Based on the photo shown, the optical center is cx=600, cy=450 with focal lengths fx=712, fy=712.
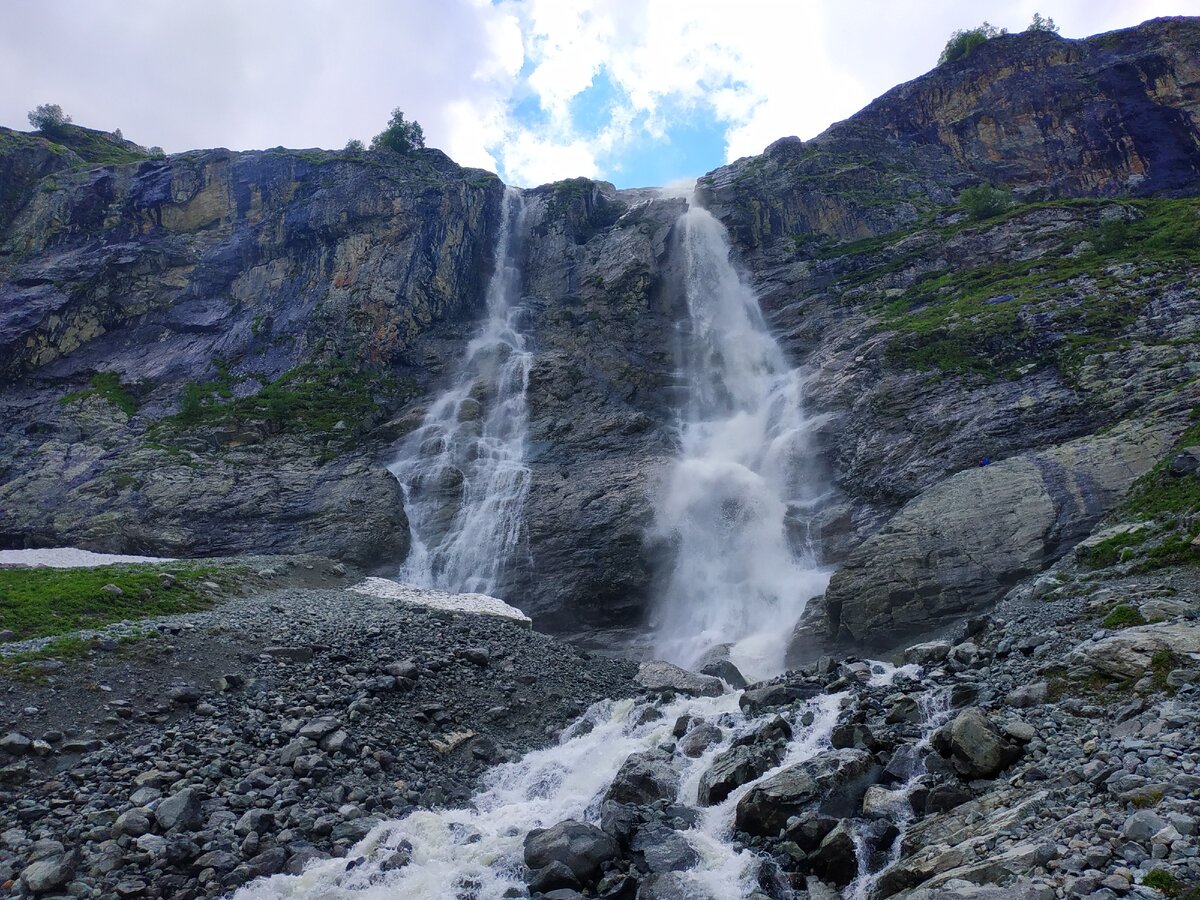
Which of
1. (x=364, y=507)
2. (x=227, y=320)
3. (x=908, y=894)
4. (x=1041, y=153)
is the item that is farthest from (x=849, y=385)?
(x=227, y=320)

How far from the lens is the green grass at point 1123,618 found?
1483 cm

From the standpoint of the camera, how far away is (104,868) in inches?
449

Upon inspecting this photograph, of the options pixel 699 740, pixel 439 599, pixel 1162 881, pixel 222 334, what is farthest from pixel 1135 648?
pixel 222 334

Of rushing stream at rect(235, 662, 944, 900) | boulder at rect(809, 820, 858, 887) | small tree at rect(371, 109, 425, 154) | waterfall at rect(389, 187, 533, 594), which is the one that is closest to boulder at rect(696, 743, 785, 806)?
rushing stream at rect(235, 662, 944, 900)

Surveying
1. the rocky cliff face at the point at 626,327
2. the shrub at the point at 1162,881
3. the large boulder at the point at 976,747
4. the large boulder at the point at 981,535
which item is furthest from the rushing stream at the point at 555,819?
the rocky cliff face at the point at 626,327

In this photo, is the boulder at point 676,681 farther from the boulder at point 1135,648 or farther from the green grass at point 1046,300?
the green grass at point 1046,300

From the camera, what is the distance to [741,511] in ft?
117

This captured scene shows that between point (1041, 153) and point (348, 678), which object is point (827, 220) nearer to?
point (1041, 153)

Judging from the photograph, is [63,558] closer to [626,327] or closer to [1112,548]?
[626,327]

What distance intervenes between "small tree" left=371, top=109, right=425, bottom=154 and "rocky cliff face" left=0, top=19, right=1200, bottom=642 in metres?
4.58

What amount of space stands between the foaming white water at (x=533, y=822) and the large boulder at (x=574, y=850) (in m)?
0.44

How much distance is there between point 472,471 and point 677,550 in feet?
44.6

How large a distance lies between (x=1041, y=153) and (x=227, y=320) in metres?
69.9

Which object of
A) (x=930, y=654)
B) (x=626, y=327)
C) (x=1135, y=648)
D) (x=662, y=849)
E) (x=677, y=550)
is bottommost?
(x=662, y=849)
